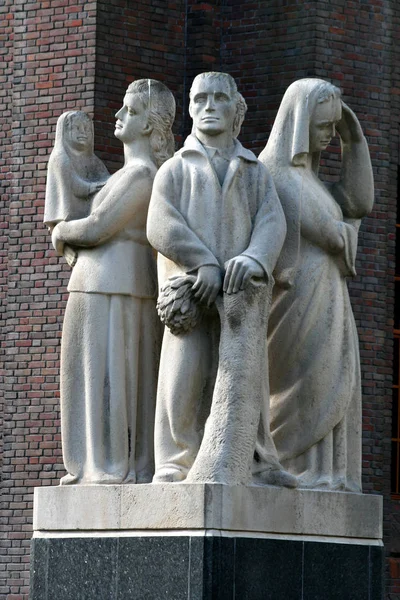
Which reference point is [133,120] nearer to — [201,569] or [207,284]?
[207,284]

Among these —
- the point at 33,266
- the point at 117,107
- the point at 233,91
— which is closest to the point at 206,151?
the point at 233,91

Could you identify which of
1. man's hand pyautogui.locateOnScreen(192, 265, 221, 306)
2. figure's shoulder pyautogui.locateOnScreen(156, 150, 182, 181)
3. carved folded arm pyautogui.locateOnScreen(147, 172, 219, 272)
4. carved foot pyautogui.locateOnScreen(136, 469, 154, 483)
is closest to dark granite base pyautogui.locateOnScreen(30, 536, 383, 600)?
carved foot pyautogui.locateOnScreen(136, 469, 154, 483)

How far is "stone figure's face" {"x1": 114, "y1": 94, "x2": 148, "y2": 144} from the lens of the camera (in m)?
11.8

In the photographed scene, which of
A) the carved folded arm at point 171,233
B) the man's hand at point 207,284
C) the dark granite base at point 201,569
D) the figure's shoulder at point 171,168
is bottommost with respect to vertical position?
the dark granite base at point 201,569

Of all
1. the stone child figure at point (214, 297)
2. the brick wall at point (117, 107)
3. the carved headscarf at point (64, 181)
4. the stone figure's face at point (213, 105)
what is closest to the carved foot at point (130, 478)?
the stone child figure at point (214, 297)

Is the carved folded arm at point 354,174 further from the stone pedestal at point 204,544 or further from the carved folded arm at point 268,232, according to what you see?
the stone pedestal at point 204,544

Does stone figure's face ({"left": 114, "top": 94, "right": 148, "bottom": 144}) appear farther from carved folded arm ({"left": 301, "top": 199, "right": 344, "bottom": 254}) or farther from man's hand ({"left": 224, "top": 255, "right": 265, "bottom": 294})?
man's hand ({"left": 224, "top": 255, "right": 265, "bottom": 294})

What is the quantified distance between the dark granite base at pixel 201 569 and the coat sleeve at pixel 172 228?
156 cm

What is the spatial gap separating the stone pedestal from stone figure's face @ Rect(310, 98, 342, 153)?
2.14 m

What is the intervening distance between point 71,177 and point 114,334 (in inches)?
40.6

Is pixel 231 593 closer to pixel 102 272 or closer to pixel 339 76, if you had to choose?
pixel 102 272

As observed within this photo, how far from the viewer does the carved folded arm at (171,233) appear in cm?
1092

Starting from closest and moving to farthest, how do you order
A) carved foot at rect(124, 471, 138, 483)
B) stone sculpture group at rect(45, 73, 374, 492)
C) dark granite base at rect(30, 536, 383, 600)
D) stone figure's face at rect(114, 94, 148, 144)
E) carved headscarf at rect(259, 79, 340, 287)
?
dark granite base at rect(30, 536, 383, 600), stone sculpture group at rect(45, 73, 374, 492), carved foot at rect(124, 471, 138, 483), carved headscarf at rect(259, 79, 340, 287), stone figure's face at rect(114, 94, 148, 144)

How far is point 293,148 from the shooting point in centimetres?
1162
